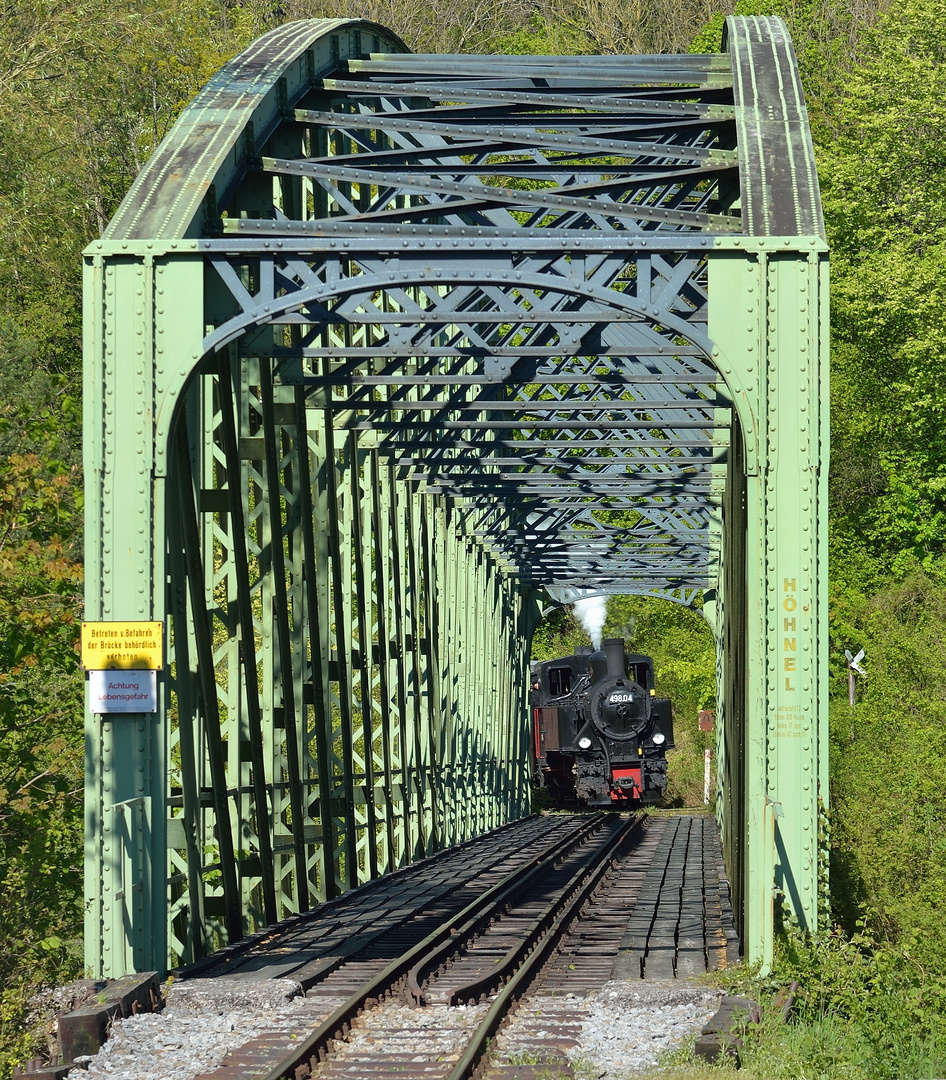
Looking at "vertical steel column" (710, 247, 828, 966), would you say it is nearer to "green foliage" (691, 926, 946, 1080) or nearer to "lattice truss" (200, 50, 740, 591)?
"lattice truss" (200, 50, 740, 591)

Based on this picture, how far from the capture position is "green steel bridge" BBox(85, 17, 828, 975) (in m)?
9.95

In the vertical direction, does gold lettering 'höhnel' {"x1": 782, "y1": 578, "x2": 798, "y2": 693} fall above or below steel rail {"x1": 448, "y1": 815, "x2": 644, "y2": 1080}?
above

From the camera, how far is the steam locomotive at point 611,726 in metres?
34.0

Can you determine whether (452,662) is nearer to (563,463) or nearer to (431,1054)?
(563,463)

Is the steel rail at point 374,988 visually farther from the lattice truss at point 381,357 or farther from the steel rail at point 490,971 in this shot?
the lattice truss at point 381,357

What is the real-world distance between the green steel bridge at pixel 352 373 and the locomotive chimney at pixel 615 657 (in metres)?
14.9

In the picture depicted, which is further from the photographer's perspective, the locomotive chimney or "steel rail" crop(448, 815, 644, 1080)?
the locomotive chimney

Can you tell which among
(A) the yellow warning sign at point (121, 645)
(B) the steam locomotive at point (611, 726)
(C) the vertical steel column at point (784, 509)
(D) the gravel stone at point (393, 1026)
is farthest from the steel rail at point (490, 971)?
(B) the steam locomotive at point (611, 726)

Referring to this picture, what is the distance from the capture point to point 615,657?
34.2 meters

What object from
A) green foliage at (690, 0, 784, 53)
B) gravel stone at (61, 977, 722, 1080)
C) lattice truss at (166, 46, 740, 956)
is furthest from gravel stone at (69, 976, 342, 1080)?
green foliage at (690, 0, 784, 53)

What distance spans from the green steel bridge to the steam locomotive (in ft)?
49.4

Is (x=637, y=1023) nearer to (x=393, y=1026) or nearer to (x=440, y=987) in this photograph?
(x=393, y=1026)

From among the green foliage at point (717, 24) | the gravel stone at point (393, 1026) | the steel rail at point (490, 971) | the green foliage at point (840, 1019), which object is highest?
the green foliage at point (717, 24)

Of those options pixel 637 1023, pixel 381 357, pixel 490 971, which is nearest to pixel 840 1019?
pixel 637 1023
